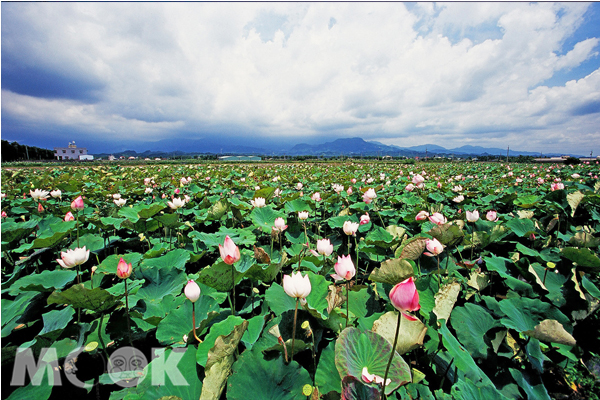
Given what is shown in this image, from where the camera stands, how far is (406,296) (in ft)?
2.13

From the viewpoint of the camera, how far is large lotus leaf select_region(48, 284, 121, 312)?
960 mm

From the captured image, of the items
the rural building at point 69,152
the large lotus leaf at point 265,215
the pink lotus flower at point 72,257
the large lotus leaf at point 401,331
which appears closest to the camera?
the large lotus leaf at point 401,331

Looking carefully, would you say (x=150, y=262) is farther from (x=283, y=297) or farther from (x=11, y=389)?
(x=283, y=297)

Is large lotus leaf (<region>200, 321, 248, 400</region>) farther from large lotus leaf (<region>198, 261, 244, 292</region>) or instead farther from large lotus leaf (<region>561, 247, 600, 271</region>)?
large lotus leaf (<region>561, 247, 600, 271</region>)

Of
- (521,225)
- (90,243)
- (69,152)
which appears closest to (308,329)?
(90,243)

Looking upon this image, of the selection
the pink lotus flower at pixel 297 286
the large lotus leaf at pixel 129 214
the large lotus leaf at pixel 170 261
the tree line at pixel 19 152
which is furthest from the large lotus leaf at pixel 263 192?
the tree line at pixel 19 152

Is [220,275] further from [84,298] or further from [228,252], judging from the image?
[84,298]

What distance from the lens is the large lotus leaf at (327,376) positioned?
2.69 feet

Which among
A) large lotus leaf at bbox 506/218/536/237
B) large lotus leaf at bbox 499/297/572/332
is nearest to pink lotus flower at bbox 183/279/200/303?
large lotus leaf at bbox 499/297/572/332

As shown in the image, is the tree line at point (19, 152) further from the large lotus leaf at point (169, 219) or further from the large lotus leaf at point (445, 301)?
the large lotus leaf at point (445, 301)

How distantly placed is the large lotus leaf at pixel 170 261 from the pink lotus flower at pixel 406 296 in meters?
1.44

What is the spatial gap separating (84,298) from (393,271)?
4.15ft

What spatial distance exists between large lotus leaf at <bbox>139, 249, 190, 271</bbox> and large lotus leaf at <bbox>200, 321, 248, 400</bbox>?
1.06 m

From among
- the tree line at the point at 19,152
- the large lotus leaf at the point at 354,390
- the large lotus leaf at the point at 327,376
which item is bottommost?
the large lotus leaf at the point at 327,376
